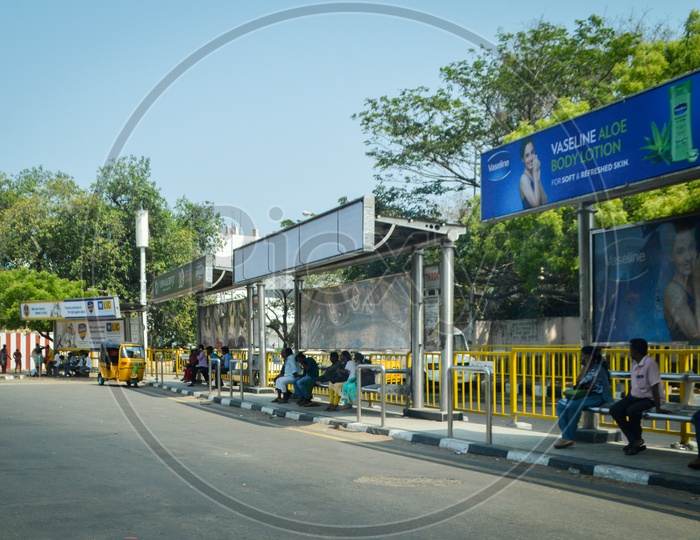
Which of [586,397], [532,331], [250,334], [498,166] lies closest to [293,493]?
[586,397]

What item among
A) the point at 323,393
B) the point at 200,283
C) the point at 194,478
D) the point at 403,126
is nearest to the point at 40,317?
the point at 200,283

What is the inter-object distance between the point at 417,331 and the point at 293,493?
711 cm

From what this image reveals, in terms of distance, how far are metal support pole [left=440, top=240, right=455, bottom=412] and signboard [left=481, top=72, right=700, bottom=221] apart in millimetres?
1789

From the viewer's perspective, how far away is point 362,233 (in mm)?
12555

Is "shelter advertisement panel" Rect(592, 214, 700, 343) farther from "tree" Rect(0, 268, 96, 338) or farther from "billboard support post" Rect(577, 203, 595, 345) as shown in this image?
"tree" Rect(0, 268, 96, 338)

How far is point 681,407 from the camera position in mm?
8523

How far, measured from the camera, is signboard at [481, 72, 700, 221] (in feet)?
26.6

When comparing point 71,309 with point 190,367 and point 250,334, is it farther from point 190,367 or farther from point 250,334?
point 250,334

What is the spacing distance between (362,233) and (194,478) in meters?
5.99

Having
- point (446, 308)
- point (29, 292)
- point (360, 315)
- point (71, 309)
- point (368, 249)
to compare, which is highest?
point (29, 292)

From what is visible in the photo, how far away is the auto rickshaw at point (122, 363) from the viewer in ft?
86.6

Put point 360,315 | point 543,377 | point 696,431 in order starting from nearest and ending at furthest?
point 696,431 → point 543,377 → point 360,315

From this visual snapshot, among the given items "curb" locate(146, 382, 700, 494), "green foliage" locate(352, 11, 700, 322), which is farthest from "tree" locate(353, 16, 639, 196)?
"curb" locate(146, 382, 700, 494)

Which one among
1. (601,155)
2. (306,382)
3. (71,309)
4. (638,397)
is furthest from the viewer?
(71,309)
